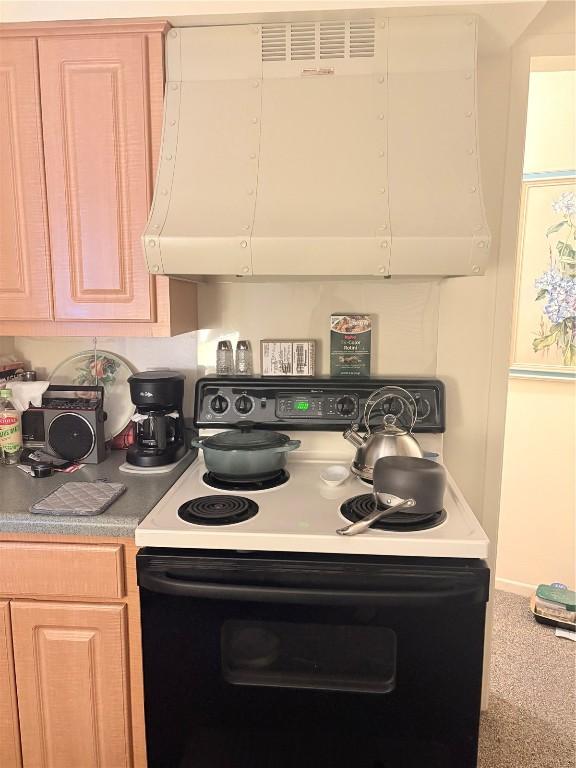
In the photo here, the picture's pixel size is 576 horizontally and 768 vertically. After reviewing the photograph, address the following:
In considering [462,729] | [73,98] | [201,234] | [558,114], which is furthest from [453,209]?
[558,114]

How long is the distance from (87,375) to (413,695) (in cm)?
137

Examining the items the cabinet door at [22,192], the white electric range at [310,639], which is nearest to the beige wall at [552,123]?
the white electric range at [310,639]

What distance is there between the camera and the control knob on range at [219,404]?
1812 mm

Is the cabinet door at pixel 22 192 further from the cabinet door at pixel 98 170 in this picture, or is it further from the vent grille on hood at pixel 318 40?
the vent grille on hood at pixel 318 40

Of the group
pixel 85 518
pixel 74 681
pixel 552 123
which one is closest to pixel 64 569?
pixel 85 518

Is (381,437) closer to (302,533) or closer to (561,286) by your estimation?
(302,533)

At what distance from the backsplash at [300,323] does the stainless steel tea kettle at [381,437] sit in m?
0.15

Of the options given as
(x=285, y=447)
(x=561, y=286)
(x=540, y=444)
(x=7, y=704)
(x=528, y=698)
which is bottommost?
(x=528, y=698)

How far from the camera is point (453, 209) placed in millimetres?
1428

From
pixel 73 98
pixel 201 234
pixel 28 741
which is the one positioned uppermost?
pixel 73 98

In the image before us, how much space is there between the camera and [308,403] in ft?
5.89

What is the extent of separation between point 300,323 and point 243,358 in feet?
0.71

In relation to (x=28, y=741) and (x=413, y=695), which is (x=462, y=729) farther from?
(x=28, y=741)

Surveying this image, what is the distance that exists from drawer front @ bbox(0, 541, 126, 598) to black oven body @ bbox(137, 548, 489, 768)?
11 centimetres
